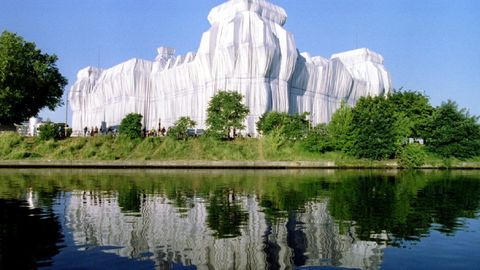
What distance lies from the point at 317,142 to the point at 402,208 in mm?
26893

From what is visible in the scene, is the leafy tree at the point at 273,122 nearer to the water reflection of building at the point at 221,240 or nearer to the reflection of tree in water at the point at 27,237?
the water reflection of building at the point at 221,240

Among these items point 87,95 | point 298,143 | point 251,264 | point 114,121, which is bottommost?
point 251,264

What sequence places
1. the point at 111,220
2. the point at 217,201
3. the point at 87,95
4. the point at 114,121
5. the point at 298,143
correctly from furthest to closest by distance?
the point at 87,95, the point at 114,121, the point at 298,143, the point at 217,201, the point at 111,220

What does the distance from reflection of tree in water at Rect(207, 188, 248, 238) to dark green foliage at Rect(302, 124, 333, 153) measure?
24.3 metres

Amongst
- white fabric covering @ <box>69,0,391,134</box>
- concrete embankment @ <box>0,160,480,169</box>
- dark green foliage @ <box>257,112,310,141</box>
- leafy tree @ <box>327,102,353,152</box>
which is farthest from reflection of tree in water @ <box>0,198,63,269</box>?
white fabric covering @ <box>69,0,391,134</box>

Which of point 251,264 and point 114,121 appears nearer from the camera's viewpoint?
point 251,264

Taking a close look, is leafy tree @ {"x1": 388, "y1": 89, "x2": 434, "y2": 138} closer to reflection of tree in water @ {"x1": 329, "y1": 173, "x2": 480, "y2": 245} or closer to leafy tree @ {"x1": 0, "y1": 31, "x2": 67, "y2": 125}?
reflection of tree in water @ {"x1": 329, "y1": 173, "x2": 480, "y2": 245}

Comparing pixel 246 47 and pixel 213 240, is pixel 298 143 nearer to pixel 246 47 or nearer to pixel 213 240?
pixel 246 47

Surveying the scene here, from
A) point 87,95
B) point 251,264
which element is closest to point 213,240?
point 251,264

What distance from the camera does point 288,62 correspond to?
2317 inches

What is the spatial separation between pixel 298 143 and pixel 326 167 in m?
4.75

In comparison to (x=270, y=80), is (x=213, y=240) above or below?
below

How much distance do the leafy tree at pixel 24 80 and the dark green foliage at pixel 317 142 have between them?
1097 inches

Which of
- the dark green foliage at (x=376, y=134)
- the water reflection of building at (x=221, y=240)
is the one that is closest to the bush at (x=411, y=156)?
the dark green foliage at (x=376, y=134)
